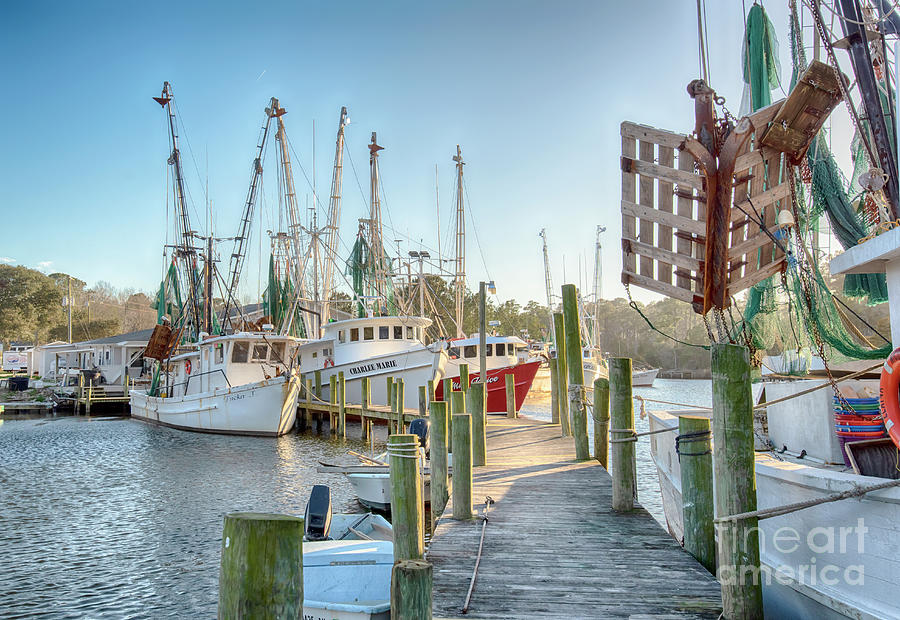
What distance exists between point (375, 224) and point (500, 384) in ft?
37.3

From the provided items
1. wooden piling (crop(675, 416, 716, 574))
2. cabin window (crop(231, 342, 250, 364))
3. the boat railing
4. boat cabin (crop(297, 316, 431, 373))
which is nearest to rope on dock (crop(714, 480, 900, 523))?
wooden piling (crop(675, 416, 716, 574))

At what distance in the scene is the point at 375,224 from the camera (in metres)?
31.9

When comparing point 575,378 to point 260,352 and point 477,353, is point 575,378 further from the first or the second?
point 477,353

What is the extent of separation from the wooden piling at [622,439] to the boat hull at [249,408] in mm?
18224

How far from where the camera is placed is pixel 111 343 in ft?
150

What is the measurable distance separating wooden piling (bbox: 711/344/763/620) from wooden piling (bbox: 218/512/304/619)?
2597 mm

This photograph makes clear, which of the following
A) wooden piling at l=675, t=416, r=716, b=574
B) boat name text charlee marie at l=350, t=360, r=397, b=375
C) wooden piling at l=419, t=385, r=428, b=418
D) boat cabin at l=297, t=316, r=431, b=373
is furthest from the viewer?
boat cabin at l=297, t=316, r=431, b=373

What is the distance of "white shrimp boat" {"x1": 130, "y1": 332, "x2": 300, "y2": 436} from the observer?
902 inches

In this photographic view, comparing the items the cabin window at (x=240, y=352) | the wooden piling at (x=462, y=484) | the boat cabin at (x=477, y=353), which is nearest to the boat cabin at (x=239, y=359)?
the cabin window at (x=240, y=352)

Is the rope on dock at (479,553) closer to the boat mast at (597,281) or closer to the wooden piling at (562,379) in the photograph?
the wooden piling at (562,379)

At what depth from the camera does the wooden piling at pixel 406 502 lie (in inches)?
198

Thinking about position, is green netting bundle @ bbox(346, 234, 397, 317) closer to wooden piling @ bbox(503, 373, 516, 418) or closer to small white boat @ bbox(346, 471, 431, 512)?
wooden piling @ bbox(503, 373, 516, 418)

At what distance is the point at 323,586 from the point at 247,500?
801 cm

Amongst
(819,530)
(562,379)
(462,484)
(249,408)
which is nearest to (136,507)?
(562,379)
